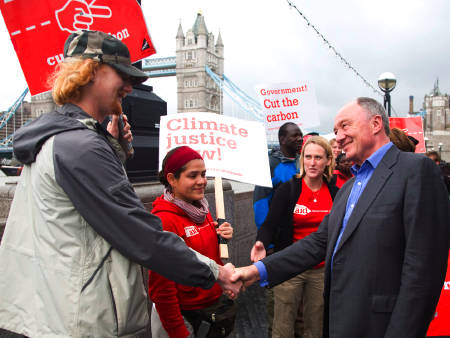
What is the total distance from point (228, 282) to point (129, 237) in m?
0.69

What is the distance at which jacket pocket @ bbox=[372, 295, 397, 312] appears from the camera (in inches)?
62.7

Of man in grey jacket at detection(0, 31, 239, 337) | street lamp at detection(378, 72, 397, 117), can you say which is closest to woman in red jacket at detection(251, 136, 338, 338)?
man in grey jacket at detection(0, 31, 239, 337)

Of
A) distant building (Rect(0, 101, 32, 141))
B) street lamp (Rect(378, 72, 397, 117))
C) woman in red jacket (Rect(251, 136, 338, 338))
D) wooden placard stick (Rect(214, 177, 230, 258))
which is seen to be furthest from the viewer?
distant building (Rect(0, 101, 32, 141))

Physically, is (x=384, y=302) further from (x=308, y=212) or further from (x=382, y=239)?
(x=308, y=212)

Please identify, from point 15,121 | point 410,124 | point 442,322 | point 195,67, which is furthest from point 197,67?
point 442,322

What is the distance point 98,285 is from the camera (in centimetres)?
136

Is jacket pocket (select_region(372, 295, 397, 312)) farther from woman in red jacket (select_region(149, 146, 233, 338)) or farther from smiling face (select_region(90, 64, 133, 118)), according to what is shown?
smiling face (select_region(90, 64, 133, 118))

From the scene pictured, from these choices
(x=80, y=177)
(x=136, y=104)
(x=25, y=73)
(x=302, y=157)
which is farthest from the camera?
(x=136, y=104)

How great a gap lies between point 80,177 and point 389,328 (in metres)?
1.25

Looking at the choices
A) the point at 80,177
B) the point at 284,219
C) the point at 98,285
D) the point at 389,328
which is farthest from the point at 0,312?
the point at 284,219

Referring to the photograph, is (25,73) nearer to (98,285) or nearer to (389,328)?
(98,285)

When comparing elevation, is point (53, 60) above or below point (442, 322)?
above

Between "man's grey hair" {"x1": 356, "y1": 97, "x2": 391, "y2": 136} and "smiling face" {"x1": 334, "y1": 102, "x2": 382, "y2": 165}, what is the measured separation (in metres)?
0.01

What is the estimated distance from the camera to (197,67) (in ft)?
297
